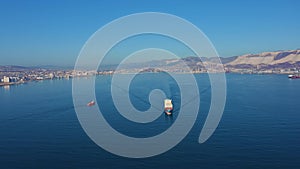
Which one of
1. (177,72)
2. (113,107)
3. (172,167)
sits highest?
(177,72)

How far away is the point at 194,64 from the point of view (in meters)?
49.8

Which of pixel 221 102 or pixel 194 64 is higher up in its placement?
pixel 194 64

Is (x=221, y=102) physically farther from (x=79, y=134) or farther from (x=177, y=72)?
(x=177, y=72)

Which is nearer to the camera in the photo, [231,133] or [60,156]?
[60,156]

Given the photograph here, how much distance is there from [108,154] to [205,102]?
8.64m

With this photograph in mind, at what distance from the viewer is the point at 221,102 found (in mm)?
15781

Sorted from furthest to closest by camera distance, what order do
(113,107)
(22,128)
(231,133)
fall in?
1. (113,107)
2. (22,128)
3. (231,133)

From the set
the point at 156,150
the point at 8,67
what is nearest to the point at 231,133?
the point at 156,150

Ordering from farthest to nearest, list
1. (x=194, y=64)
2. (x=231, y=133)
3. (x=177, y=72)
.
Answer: (x=194, y=64) → (x=177, y=72) → (x=231, y=133)

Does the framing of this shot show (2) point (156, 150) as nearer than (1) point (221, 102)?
Yes

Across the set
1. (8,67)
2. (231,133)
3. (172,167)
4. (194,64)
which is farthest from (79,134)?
(8,67)

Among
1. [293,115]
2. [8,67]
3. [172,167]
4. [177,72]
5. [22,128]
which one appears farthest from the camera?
[8,67]

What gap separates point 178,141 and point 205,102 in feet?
23.3

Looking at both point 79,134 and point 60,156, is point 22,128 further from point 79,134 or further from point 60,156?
point 60,156
